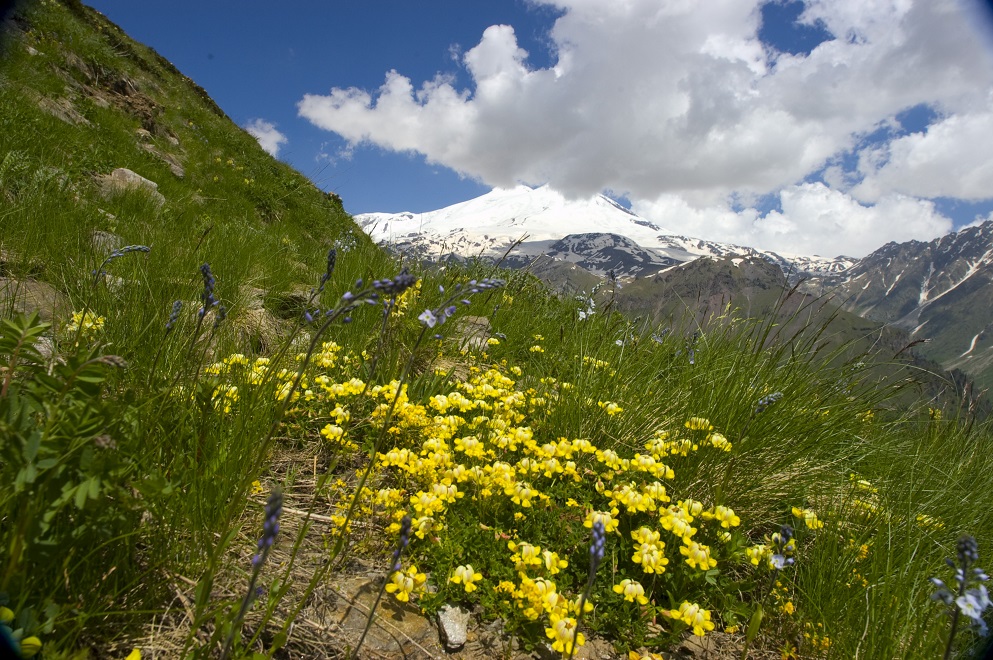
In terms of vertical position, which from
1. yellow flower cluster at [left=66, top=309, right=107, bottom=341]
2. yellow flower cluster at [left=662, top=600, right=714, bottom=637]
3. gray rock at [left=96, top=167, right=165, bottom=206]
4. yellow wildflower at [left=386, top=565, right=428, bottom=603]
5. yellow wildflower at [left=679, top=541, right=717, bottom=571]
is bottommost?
yellow wildflower at [left=386, top=565, right=428, bottom=603]

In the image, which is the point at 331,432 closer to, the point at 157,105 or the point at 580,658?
the point at 580,658

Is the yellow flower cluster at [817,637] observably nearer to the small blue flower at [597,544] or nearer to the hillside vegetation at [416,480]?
the hillside vegetation at [416,480]

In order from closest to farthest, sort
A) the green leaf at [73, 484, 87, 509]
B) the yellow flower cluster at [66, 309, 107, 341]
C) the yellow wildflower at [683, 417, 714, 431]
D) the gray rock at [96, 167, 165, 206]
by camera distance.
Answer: the green leaf at [73, 484, 87, 509] → the yellow flower cluster at [66, 309, 107, 341] → the yellow wildflower at [683, 417, 714, 431] → the gray rock at [96, 167, 165, 206]

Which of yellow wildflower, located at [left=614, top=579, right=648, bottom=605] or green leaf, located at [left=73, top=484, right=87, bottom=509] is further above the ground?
Answer: green leaf, located at [left=73, top=484, right=87, bottom=509]

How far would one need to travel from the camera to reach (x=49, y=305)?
11.4ft

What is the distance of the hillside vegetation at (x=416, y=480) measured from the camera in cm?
158

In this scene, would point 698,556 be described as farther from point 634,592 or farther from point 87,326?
point 87,326

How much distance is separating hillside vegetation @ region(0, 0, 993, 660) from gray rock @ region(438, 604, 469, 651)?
0.11 ft

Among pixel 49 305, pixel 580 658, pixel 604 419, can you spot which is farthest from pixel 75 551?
pixel 604 419

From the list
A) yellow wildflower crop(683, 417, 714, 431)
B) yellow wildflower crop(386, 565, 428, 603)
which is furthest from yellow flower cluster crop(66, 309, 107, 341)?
yellow wildflower crop(683, 417, 714, 431)

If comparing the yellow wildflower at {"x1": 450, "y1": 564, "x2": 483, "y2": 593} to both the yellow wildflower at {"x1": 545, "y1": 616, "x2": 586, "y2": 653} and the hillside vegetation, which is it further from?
the yellow wildflower at {"x1": 545, "y1": 616, "x2": 586, "y2": 653}

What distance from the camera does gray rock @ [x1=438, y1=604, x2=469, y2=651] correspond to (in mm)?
2285

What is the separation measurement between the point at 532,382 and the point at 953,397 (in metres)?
5.03

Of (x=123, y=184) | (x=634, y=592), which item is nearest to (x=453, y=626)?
(x=634, y=592)
